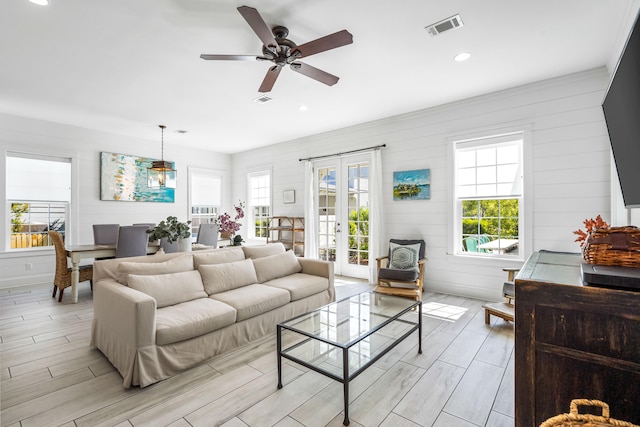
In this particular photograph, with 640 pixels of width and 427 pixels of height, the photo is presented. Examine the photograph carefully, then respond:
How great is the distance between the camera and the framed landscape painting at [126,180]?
5767 mm

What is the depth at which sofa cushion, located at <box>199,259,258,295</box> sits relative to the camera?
300 centimetres

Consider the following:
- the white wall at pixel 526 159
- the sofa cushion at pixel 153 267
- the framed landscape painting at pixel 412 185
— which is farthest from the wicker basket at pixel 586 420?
the framed landscape painting at pixel 412 185

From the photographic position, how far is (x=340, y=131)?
18.6ft

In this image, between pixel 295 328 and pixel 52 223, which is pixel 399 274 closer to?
pixel 295 328

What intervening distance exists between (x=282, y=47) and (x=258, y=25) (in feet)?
1.21

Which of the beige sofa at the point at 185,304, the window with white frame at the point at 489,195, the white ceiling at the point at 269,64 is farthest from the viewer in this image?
the window with white frame at the point at 489,195

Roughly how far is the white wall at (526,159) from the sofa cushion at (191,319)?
319cm

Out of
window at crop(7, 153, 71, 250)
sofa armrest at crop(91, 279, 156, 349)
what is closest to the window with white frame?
sofa armrest at crop(91, 279, 156, 349)

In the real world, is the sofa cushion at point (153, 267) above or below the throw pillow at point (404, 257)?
above

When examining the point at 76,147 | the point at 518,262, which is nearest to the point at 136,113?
the point at 76,147

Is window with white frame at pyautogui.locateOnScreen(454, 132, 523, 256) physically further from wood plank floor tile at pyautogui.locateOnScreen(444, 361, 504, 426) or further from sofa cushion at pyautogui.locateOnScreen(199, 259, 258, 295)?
sofa cushion at pyautogui.locateOnScreen(199, 259, 258, 295)

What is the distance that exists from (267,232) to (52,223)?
389cm

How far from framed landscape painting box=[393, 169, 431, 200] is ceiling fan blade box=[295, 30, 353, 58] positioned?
2.75m

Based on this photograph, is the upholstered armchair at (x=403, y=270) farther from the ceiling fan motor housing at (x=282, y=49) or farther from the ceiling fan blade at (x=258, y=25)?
the ceiling fan blade at (x=258, y=25)
